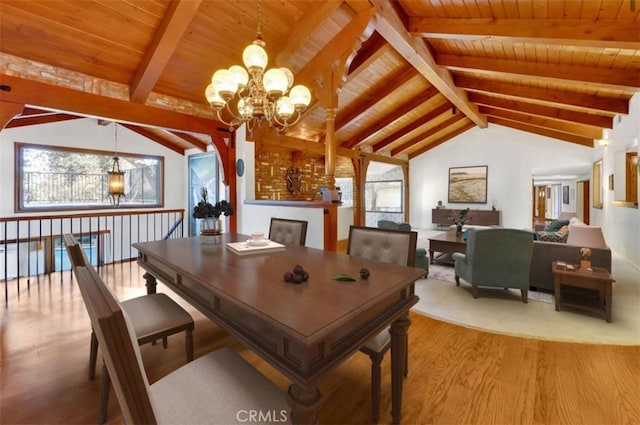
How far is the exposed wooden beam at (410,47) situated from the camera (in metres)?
3.20

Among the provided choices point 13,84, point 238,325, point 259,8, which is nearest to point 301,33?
point 259,8

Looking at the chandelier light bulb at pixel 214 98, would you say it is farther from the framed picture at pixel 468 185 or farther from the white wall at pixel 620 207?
the framed picture at pixel 468 185

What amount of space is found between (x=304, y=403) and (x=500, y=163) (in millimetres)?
9333

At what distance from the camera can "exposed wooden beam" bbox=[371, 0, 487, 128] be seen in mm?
3199

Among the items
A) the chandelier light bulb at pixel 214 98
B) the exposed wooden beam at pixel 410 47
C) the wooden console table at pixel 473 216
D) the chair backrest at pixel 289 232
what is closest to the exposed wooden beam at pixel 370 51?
the exposed wooden beam at pixel 410 47

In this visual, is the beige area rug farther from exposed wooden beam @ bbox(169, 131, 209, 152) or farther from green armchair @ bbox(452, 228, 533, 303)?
exposed wooden beam @ bbox(169, 131, 209, 152)

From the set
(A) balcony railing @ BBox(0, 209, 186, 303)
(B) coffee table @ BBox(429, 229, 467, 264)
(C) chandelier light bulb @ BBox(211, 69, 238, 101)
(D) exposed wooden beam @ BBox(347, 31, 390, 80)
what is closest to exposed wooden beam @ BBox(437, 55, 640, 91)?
(D) exposed wooden beam @ BBox(347, 31, 390, 80)

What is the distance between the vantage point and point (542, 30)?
2.80 meters

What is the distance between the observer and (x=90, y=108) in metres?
3.38

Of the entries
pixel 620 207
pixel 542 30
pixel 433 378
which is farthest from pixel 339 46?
pixel 620 207

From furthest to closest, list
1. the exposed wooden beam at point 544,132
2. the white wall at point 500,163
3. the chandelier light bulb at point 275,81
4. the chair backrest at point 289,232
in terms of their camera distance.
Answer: the white wall at point 500,163, the exposed wooden beam at point 544,132, the chair backrest at point 289,232, the chandelier light bulb at point 275,81

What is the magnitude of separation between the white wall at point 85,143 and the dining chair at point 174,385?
19.8ft

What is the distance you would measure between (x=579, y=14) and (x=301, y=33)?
110 inches

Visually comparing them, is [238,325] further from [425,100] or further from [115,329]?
[425,100]
